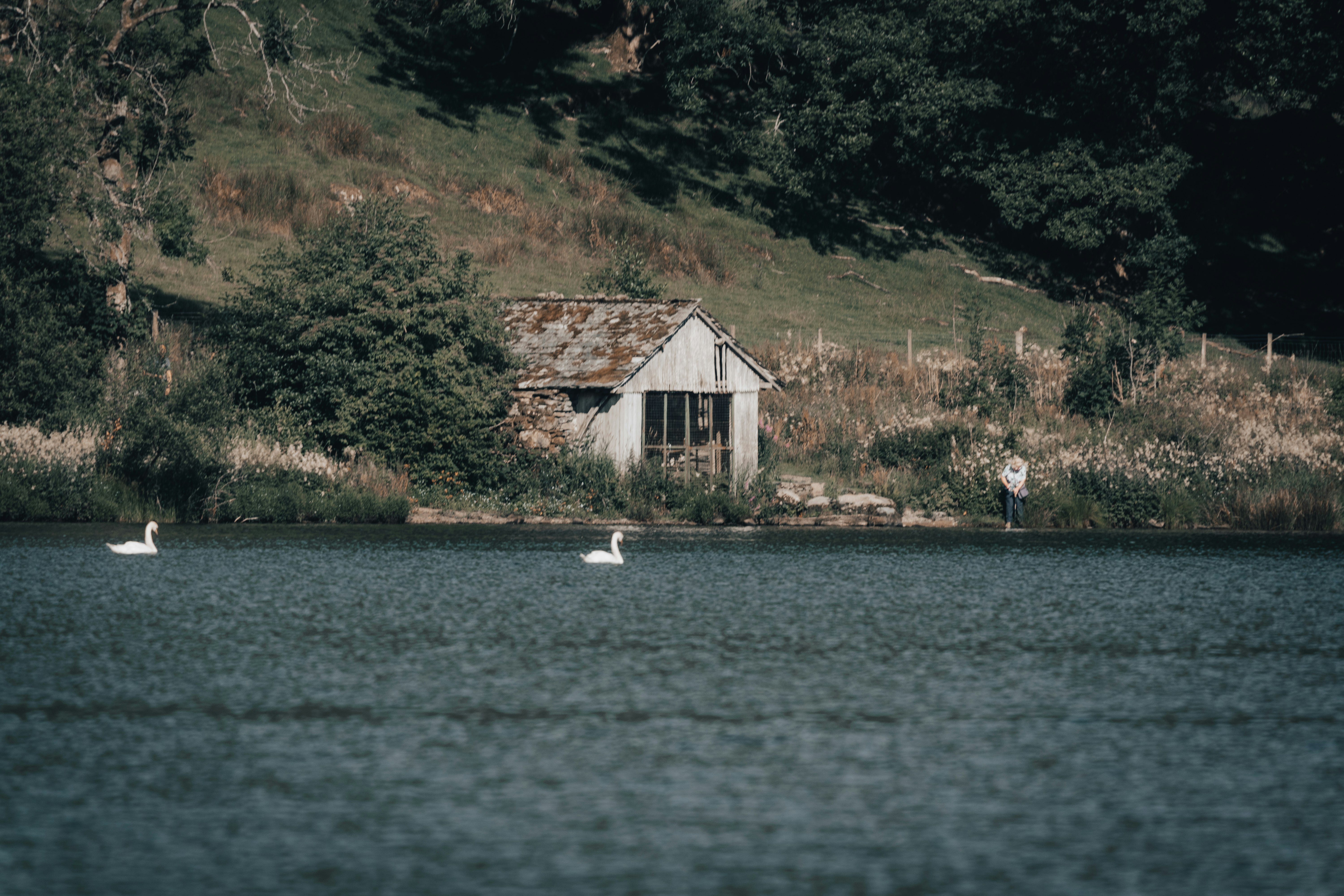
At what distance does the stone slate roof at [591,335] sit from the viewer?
106ft

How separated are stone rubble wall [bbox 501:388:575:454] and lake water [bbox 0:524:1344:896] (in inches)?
525

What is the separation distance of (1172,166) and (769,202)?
1817 cm

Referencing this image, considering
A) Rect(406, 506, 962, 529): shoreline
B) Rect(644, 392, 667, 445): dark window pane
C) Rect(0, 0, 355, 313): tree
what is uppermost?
Rect(0, 0, 355, 313): tree

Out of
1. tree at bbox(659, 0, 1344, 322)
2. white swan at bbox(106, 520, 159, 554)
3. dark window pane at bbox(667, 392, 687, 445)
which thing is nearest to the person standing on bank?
dark window pane at bbox(667, 392, 687, 445)

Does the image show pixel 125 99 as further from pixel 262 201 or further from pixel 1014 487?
pixel 1014 487

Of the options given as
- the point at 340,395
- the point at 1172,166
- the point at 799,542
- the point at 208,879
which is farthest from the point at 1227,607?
the point at 1172,166

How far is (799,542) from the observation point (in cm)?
2575

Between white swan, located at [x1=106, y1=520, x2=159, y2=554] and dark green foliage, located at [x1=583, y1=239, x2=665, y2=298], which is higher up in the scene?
dark green foliage, located at [x1=583, y1=239, x2=665, y2=298]

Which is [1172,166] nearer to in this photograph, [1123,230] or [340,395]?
[1123,230]

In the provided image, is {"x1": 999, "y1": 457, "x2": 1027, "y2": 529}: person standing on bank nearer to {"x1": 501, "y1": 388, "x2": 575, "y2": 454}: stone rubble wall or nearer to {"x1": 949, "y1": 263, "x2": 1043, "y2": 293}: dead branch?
{"x1": 501, "y1": 388, "x2": 575, "y2": 454}: stone rubble wall

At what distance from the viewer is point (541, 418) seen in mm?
32344

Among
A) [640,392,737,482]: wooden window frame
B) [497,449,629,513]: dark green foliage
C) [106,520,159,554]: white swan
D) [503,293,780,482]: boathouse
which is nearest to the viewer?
[106,520,159,554]: white swan

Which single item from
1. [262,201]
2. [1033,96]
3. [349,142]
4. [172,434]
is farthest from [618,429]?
[1033,96]

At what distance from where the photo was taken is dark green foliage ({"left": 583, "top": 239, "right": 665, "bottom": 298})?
4072cm
